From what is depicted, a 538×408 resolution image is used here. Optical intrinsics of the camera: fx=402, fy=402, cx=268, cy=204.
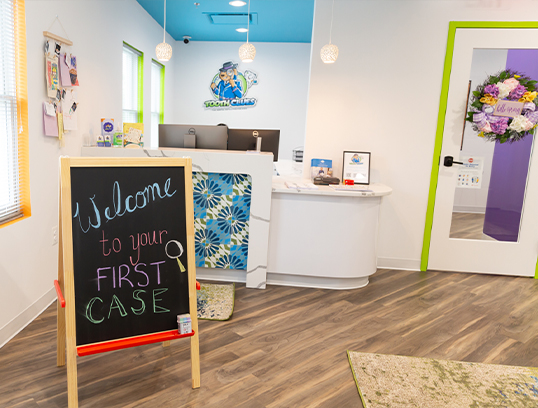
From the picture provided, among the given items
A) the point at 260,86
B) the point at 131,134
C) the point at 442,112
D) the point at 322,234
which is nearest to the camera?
the point at 322,234

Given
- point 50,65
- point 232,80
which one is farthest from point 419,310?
point 232,80

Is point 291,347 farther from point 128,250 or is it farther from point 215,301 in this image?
point 128,250

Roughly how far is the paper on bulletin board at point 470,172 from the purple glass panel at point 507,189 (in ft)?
0.38

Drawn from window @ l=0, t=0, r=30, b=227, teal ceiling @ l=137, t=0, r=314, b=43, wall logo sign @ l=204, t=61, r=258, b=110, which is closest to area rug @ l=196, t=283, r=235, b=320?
window @ l=0, t=0, r=30, b=227

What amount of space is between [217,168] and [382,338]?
1.68m

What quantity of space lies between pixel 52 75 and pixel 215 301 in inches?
74.6

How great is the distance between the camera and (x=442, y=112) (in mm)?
3619

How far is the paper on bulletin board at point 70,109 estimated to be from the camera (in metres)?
2.92

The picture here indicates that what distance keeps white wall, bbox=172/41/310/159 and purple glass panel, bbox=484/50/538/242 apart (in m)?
3.79

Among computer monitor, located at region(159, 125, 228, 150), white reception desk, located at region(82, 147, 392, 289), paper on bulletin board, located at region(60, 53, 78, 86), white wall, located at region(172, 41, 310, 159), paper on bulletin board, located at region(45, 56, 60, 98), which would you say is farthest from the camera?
white wall, located at region(172, 41, 310, 159)

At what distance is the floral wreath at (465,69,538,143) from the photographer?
11.3 ft

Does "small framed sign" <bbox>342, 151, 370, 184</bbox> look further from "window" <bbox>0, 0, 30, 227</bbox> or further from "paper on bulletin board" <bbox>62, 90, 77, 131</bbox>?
"window" <bbox>0, 0, 30, 227</bbox>

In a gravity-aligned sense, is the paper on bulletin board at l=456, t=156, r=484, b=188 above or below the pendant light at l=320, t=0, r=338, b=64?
below

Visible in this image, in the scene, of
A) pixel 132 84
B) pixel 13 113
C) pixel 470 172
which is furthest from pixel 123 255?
pixel 132 84
